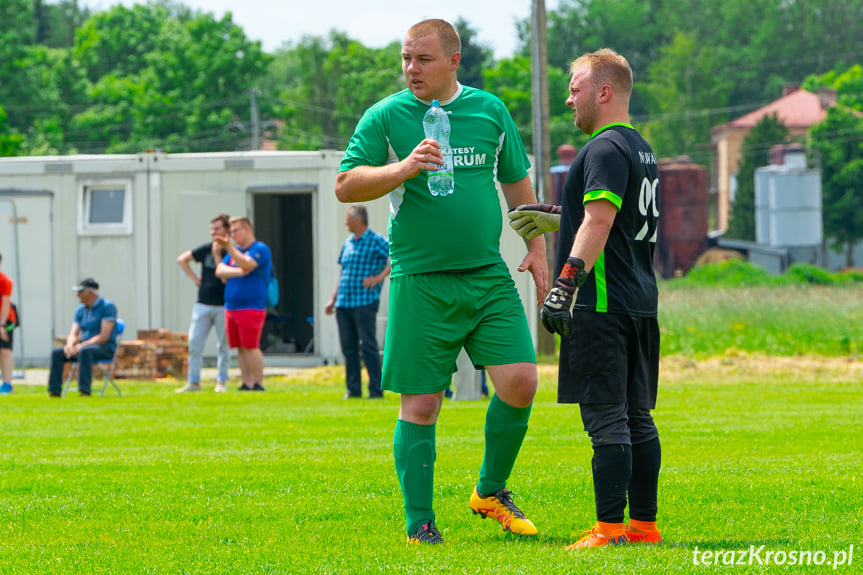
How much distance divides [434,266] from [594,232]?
69cm

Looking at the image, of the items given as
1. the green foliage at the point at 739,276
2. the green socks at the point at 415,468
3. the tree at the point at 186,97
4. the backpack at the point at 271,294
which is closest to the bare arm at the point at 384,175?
the green socks at the point at 415,468

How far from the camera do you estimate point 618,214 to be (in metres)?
5.24

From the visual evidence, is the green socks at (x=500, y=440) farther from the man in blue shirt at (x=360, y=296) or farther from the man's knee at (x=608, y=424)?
the man in blue shirt at (x=360, y=296)

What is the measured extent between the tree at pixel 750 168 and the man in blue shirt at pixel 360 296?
62069 mm

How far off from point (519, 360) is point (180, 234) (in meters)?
14.2

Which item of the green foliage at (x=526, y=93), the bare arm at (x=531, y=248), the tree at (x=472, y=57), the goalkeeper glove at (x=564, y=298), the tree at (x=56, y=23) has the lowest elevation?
the goalkeeper glove at (x=564, y=298)

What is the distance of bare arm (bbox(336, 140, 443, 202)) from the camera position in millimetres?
5074

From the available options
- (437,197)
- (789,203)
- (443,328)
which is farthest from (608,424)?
(789,203)

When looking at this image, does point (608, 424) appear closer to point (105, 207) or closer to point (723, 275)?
point (105, 207)

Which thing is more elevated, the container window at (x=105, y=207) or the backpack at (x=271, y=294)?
the container window at (x=105, y=207)

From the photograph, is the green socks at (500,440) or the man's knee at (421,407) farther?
the green socks at (500,440)

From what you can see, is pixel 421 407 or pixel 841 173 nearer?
pixel 421 407

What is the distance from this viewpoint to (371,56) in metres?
96.1

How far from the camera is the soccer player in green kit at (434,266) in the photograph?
5387 millimetres
